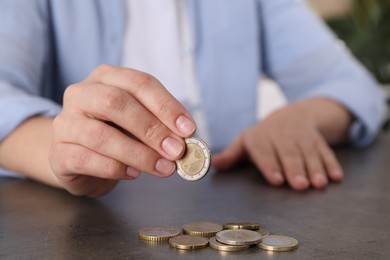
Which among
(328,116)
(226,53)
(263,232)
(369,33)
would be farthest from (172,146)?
(369,33)

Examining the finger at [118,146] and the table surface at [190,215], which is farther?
the finger at [118,146]

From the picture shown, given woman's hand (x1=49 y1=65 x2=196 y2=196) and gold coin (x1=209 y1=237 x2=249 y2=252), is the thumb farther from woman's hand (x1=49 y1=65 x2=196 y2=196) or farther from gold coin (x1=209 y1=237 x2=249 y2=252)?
gold coin (x1=209 y1=237 x2=249 y2=252)

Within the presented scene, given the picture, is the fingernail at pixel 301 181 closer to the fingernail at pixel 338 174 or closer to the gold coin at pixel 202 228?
the fingernail at pixel 338 174

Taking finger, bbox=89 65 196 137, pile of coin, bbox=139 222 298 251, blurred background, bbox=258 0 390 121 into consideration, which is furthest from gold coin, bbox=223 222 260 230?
blurred background, bbox=258 0 390 121

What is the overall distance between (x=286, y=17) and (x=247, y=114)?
0.25m

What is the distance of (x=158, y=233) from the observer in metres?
Answer: 0.61

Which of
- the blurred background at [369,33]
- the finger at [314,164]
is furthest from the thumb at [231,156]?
the blurred background at [369,33]

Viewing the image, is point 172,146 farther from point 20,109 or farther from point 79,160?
point 20,109

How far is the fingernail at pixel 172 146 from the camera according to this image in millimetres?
668

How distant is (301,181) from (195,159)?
301 millimetres

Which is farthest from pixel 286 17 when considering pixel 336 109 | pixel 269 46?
pixel 336 109

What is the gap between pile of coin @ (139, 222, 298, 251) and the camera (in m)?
0.58

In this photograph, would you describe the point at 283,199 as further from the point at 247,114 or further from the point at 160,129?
the point at 247,114

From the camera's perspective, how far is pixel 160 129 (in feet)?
2.22
